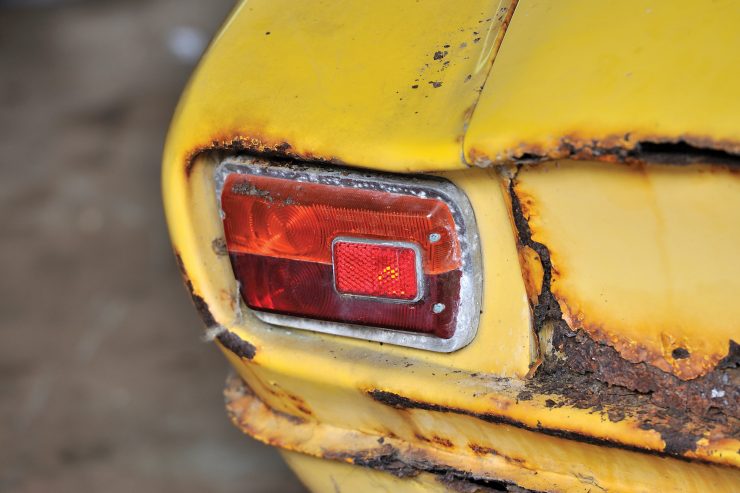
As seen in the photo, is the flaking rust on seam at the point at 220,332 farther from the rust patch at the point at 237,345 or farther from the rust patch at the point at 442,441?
the rust patch at the point at 442,441

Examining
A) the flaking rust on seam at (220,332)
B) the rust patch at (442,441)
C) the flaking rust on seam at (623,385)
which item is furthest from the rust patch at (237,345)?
the flaking rust on seam at (623,385)

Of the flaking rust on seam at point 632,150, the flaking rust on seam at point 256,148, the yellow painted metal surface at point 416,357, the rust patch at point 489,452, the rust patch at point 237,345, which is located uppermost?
the flaking rust on seam at point 632,150

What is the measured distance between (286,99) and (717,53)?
65cm

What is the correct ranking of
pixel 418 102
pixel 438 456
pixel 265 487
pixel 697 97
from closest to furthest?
1. pixel 697 97
2. pixel 418 102
3. pixel 438 456
4. pixel 265 487

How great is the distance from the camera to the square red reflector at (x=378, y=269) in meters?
1.42

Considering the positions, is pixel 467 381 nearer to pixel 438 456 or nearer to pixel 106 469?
pixel 438 456

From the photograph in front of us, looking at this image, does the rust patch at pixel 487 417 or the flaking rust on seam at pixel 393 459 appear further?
the flaking rust on seam at pixel 393 459

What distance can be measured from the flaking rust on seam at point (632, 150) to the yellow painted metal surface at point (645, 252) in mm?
26

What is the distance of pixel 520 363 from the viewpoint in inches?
57.2

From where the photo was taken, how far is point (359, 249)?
145cm

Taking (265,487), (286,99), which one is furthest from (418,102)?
(265,487)

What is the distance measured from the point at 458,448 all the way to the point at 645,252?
19.6 inches

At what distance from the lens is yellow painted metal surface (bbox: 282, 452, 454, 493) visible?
1621 millimetres

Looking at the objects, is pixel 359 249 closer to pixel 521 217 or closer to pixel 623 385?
pixel 521 217
